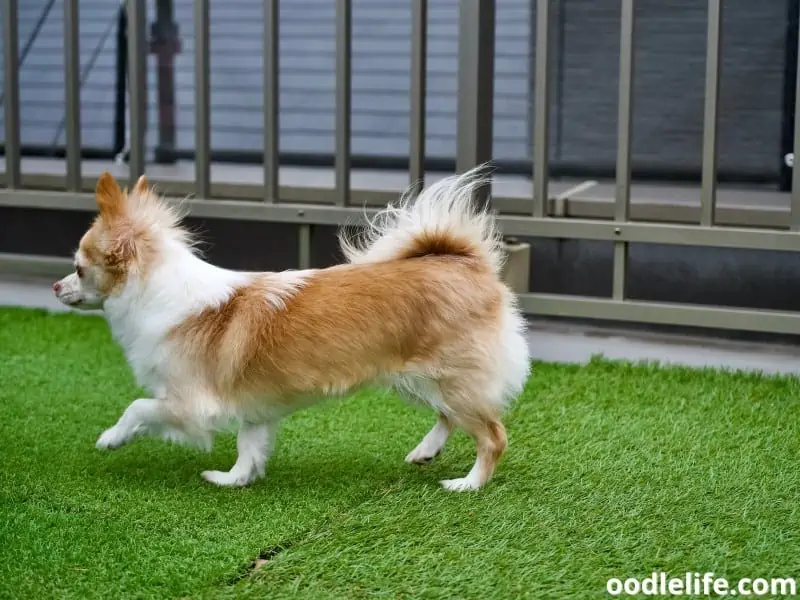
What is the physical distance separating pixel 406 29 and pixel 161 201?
16.3 feet

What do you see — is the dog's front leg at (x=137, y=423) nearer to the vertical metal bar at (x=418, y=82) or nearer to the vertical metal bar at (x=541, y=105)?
the vertical metal bar at (x=418, y=82)

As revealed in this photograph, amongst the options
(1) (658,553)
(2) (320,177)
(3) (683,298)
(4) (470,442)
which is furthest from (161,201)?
(2) (320,177)

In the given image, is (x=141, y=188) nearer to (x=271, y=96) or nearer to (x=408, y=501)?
(x=408, y=501)

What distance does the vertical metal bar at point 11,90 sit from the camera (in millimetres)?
5902

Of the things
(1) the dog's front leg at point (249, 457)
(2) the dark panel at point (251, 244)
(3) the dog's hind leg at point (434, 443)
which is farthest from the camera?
(2) the dark panel at point (251, 244)

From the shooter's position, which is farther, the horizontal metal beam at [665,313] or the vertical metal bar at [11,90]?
the vertical metal bar at [11,90]

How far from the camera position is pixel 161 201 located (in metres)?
3.71

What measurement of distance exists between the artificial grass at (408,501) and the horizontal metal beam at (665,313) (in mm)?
250

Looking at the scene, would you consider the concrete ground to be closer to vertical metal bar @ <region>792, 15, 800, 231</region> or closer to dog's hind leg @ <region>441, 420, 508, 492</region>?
vertical metal bar @ <region>792, 15, 800, 231</region>

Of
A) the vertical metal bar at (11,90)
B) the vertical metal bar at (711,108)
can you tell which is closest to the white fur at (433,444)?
the vertical metal bar at (711,108)

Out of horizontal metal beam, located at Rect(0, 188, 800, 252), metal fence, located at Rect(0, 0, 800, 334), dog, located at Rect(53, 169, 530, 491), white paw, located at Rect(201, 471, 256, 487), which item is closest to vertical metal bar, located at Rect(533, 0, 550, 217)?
metal fence, located at Rect(0, 0, 800, 334)

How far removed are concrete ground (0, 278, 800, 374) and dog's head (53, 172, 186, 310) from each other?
226cm

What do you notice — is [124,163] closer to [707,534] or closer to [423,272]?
[423,272]

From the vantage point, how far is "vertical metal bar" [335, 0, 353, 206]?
17.6 ft
